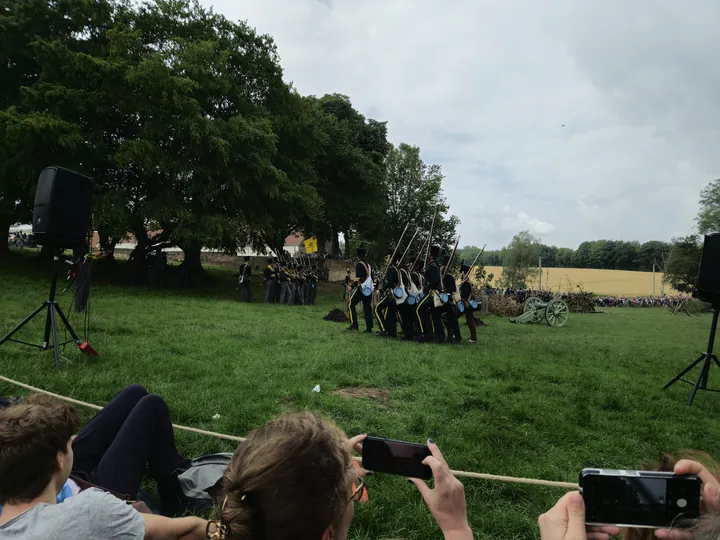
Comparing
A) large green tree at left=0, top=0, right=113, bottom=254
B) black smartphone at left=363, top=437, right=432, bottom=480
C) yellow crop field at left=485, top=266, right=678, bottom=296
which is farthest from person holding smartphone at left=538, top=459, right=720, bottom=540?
yellow crop field at left=485, top=266, right=678, bottom=296

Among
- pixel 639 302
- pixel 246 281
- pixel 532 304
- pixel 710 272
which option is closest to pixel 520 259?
pixel 639 302

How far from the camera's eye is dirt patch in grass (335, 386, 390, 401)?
5345 mm

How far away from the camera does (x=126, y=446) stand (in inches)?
97.1

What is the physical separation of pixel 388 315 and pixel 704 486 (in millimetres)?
9279

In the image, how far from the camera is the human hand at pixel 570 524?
1.16m

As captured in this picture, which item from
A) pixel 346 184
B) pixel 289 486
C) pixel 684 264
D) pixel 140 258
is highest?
pixel 346 184

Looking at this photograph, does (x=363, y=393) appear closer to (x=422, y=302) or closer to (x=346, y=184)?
(x=422, y=302)

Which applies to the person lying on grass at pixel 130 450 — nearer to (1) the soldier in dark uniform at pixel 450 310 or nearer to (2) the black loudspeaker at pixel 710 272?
(2) the black loudspeaker at pixel 710 272

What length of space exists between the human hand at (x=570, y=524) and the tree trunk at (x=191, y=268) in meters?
21.4

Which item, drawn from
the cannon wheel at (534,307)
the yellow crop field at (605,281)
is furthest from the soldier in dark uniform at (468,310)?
the yellow crop field at (605,281)

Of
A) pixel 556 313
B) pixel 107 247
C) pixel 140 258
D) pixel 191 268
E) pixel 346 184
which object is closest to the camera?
pixel 556 313

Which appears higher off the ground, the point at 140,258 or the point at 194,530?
the point at 140,258

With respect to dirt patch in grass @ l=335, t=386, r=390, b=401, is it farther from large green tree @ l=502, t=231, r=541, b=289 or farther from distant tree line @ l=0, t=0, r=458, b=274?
large green tree @ l=502, t=231, r=541, b=289

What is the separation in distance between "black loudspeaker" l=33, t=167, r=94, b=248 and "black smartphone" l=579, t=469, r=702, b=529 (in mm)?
5850
